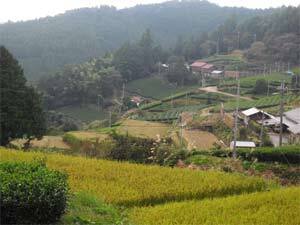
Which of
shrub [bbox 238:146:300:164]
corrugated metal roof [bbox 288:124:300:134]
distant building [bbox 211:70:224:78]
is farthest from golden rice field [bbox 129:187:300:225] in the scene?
distant building [bbox 211:70:224:78]

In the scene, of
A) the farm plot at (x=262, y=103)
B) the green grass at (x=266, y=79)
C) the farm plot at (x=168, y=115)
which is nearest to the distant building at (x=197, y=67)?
the green grass at (x=266, y=79)

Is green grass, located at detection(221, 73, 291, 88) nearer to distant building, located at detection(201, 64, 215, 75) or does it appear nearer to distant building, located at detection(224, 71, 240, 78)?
distant building, located at detection(224, 71, 240, 78)

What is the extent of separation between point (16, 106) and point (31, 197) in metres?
20.1

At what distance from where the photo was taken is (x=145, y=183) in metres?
8.95

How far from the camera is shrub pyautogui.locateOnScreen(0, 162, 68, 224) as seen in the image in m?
5.82

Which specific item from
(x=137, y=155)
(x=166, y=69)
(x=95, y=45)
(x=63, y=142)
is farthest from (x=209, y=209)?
(x=95, y=45)

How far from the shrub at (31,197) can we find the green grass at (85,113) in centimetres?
5119

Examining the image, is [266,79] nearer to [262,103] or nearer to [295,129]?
[262,103]

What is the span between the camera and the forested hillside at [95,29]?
8456cm

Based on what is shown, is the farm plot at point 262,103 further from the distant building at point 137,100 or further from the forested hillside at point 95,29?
the forested hillside at point 95,29

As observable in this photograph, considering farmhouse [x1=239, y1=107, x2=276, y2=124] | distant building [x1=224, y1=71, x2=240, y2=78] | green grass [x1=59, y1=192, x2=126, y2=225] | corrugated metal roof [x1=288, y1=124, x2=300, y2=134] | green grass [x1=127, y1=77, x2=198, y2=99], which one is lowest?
green grass [x1=127, y1=77, x2=198, y2=99]

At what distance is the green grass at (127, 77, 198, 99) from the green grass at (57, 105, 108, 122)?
32.9ft

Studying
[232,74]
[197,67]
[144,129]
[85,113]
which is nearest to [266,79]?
[232,74]

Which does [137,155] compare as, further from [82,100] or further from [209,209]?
[82,100]
